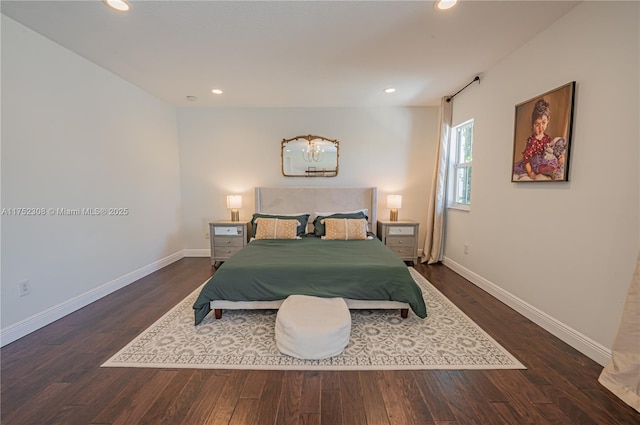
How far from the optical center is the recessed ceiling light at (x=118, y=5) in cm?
178

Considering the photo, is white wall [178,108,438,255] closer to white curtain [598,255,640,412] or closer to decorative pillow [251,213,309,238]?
decorative pillow [251,213,309,238]

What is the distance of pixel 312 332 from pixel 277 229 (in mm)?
1901

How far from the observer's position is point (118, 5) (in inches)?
71.6

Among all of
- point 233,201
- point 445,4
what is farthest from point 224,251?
point 445,4

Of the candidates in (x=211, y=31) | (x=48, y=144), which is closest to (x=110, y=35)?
(x=211, y=31)

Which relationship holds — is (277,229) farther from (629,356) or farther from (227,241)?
(629,356)

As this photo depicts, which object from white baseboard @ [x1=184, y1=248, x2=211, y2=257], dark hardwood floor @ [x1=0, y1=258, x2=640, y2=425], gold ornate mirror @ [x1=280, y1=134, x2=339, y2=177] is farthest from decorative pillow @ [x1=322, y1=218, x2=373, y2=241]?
white baseboard @ [x1=184, y1=248, x2=211, y2=257]

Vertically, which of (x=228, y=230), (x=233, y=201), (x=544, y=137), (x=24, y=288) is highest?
(x=544, y=137)

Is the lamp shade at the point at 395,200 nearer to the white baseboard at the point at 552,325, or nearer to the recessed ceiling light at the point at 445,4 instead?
the white baseboard at the point at 552,325

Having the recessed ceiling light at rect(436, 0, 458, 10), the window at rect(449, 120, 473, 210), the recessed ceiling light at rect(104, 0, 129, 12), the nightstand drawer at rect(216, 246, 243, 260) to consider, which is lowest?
the nightstand drawer at rect(216, 246, 243, 260)

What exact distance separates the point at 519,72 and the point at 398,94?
142cm

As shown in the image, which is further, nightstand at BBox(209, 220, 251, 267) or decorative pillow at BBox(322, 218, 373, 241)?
nightstand at BBox(209, 220, 251, 267)

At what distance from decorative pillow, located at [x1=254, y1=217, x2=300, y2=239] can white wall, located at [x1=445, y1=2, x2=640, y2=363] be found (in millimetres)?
2445

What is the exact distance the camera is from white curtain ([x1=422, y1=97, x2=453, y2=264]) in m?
3.78
